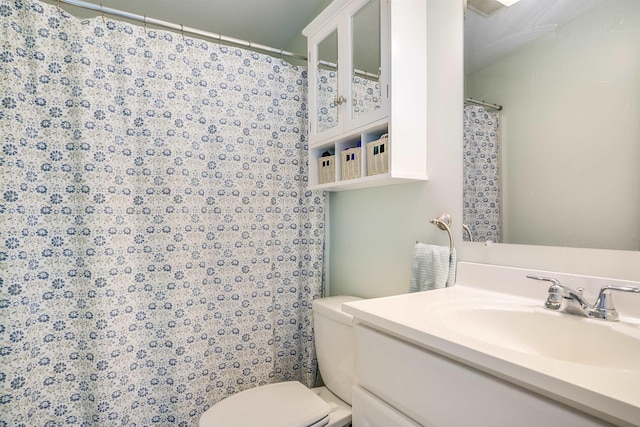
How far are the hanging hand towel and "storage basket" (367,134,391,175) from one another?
0.31 m

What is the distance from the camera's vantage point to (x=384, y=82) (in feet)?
3.59

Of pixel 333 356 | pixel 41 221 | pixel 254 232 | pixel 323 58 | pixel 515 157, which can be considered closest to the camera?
pixel 515 157

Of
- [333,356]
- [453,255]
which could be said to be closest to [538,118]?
[453,255]

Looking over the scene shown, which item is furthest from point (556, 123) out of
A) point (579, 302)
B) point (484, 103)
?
point (579, 302)

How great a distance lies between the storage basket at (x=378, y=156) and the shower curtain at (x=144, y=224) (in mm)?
552

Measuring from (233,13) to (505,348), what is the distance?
7.53ft

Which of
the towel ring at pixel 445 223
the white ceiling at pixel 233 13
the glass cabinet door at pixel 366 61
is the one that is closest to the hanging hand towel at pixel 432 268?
the towel ring at pixel 445 223

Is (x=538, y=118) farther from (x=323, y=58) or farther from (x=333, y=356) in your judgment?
(x=333, y=356)

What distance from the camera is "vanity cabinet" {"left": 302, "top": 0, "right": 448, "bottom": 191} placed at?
1087 millimetres

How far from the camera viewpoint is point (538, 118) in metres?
0.88

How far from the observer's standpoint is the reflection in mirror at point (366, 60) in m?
1.14

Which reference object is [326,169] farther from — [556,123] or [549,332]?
[549,332]

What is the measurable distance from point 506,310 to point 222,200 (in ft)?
4.04

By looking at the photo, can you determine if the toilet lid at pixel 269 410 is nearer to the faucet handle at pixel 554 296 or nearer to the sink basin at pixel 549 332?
the sink basin at pixel 549 332
